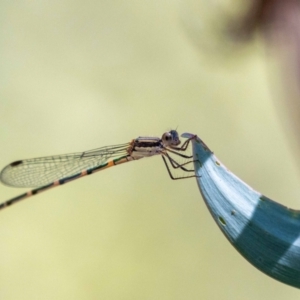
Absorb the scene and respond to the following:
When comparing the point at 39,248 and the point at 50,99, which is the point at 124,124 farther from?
the point at 39,248

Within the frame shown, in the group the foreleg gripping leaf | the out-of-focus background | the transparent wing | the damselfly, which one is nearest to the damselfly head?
the damselfly

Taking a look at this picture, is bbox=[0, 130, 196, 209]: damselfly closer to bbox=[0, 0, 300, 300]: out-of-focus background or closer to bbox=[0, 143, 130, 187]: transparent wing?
bbox=[0, 143, 130, 187]: transparent wing

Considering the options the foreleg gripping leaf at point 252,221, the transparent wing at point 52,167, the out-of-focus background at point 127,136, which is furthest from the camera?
the out-of-focus background at point 127,136

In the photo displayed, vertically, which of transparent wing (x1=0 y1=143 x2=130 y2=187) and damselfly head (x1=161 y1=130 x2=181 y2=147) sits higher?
transparent wing (x1=0 y1=143 x2=130 y2=187)

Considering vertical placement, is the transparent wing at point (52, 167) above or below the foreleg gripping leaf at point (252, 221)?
above

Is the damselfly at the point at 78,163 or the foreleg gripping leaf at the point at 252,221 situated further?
the damselfly at the point at 78,163

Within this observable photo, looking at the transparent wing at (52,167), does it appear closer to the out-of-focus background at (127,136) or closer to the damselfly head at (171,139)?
the damselfly head at (171,139)

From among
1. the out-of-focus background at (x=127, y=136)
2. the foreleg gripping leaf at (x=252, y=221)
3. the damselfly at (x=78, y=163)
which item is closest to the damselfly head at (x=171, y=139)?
the damselfly at (x=78, y=163)
